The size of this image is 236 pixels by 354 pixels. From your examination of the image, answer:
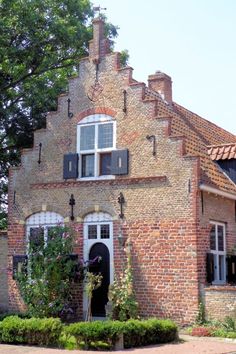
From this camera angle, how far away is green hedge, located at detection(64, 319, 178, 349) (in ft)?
43.8

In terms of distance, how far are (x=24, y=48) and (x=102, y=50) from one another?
16.5 ft

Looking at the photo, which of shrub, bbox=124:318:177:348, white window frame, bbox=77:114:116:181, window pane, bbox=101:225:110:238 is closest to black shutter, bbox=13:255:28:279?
window pane, bbox=101:225:110:238

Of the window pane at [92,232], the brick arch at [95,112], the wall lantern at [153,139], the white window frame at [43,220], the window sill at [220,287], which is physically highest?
the brick arch at [95,112]

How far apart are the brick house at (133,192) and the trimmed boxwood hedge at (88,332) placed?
2.49m

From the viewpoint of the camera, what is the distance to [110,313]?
55.6 ft

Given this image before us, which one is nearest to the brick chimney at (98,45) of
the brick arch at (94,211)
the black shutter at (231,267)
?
the brick arch at (94,211)

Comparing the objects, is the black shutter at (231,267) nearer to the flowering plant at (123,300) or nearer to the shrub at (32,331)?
the flowering plant at (123,300)

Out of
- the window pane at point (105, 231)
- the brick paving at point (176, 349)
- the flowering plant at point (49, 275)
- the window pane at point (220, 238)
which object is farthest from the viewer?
the window pane at point (105, 231)

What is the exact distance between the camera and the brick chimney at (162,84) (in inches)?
883

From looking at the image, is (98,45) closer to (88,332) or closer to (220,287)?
(220,287)

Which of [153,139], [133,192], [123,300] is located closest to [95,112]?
[153,139]

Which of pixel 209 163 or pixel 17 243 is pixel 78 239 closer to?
pixel 17 243

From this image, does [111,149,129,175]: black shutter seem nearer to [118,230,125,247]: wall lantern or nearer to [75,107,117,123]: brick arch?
[75,107,117,123]: brick arch

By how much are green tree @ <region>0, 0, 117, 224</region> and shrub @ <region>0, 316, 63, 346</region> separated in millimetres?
11764
